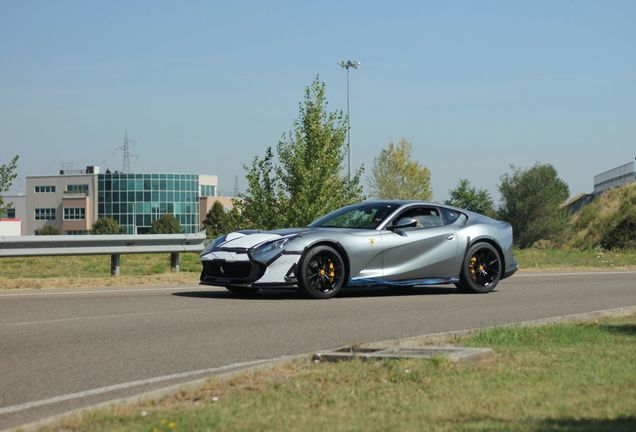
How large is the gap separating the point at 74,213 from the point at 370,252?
5286 inches

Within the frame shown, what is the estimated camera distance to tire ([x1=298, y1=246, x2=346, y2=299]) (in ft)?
42.2

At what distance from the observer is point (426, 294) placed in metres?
14.3

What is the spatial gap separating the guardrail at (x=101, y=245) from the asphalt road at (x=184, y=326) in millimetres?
2720

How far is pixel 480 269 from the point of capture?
14.7 meters

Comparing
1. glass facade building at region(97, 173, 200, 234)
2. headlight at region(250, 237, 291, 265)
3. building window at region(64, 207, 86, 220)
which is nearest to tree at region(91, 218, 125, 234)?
glass facade building at region(97, 173, 200, 234)

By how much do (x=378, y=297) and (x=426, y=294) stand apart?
3.25ft

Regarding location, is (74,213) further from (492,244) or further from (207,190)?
(492,244)

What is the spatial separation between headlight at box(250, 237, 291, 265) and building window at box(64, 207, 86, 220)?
13308cm

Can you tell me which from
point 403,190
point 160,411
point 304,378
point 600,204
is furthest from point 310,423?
point 403,190

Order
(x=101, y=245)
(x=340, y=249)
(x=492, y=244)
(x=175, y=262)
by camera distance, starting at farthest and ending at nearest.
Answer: (x=175, y=262), (x=101, y=245), (x=492, y=244), (x=340, y=249)

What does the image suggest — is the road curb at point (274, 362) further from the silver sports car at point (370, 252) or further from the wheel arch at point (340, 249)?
the wheel arch at point (340, 249)

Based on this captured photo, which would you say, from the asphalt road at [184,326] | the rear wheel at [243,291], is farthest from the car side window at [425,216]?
the rear wheel at [243,291]

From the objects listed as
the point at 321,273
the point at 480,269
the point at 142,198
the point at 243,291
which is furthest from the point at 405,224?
the point at 142,198

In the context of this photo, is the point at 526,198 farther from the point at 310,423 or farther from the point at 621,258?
the point at 310,423
